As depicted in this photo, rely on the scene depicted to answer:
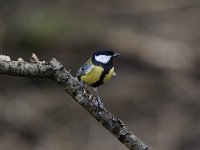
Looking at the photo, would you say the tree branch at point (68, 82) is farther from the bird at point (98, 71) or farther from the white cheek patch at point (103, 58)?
the white cheek patch at point (103, 58)

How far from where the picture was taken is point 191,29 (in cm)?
836

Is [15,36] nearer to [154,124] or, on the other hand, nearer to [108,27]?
[108,27]

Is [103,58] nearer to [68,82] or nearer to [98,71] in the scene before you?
[98,71]

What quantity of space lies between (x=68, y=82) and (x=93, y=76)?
208mm

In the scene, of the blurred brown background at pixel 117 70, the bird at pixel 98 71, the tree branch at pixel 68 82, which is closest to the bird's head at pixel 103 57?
the bird at pixel 98 71

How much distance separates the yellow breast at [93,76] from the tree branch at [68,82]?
108 millimetres

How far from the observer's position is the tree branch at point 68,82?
2.37 metres

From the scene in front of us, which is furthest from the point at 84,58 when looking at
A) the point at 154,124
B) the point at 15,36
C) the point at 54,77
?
the point at 54,77

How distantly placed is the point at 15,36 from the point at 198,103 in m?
2.53

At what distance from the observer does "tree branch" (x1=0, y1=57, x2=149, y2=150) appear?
2.37 m

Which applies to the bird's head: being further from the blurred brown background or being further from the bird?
the blurred brown background

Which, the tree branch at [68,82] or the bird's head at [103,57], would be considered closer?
the tree branch at [68,82]

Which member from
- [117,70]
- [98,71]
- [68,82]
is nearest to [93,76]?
[98,71]

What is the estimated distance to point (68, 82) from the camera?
2.46 m
